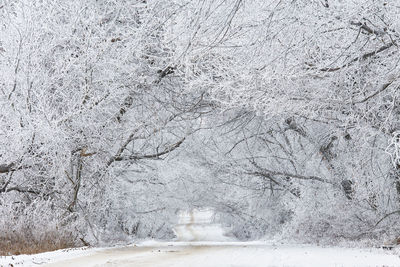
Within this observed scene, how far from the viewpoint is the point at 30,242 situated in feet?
46.8

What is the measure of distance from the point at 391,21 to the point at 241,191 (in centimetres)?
1513

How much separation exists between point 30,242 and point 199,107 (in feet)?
18.5

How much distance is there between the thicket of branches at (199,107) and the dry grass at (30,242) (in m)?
0.08

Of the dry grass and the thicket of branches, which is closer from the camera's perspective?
the thicket of branches

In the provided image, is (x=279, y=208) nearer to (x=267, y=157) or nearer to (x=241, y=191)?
(x=241, y=191)

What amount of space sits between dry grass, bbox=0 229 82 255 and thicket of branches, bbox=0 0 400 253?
77 millimetres

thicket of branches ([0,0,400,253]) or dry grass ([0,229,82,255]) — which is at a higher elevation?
thicket of branches ([0,0,400,253])

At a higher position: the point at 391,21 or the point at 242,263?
the point at 391,21

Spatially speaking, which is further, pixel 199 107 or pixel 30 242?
pixel 199 107

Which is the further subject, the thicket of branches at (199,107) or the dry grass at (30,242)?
the dry grass at (30,242)

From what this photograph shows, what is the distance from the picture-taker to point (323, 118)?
48.5ft

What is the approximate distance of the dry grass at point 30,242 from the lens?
1302cm

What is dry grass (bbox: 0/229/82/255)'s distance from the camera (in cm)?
1302

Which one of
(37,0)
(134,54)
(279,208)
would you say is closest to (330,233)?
(279,208)
